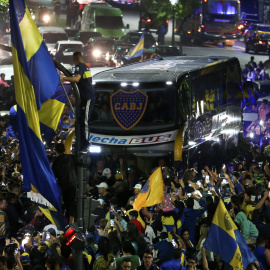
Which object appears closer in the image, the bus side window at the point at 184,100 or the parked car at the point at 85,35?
Answer: the bus side window at the point at 184,100

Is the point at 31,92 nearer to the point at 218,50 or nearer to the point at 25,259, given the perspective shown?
the point at 25,259

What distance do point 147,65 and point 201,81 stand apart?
1.64 m

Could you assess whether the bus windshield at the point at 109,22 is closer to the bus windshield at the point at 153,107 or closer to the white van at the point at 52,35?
the white van at the point at 52,35

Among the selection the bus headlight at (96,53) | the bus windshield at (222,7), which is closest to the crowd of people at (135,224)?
the bus headlight at (96,53)

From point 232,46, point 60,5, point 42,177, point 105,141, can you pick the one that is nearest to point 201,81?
point 105,141

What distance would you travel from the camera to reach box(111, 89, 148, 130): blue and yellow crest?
20547mm

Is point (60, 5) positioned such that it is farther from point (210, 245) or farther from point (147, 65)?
point (210, 245)

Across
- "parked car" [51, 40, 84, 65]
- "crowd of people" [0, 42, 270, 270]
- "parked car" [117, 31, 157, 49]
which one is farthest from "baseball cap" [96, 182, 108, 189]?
"parked car" [117, 31, 157, 49]

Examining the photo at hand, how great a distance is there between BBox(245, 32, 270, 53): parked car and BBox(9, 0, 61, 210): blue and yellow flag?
127ft

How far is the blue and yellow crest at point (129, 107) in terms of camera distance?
20.5 meters

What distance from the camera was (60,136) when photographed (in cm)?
2289

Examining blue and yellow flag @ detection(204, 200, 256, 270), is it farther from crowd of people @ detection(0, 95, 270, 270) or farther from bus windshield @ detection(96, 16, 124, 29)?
bus windshield @ detection(96, 16, 124, 29)

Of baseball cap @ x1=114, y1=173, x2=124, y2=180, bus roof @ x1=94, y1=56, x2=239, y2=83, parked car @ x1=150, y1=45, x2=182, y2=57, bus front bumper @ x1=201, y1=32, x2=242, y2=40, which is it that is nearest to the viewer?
baseball cap @ x1=114, y1=173, x2=124, y2=180

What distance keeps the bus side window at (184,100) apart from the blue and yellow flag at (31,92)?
10560 millimetres
